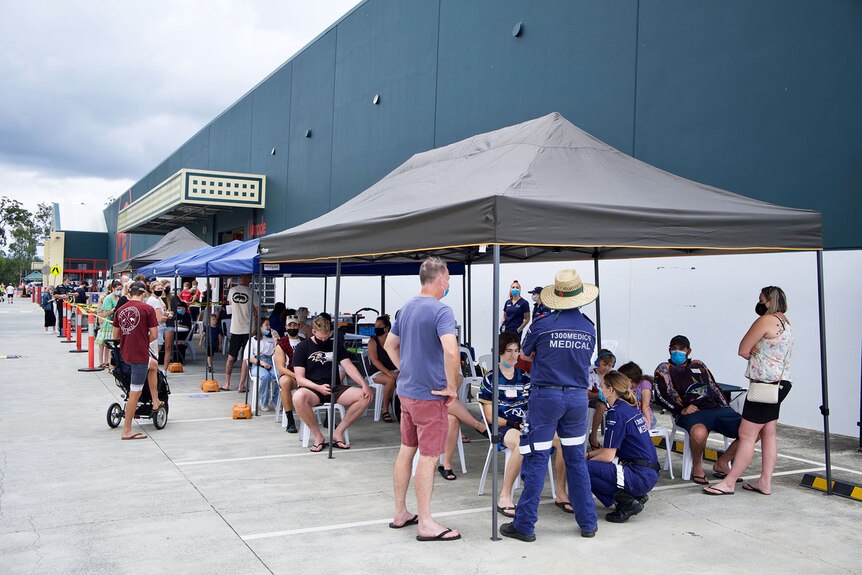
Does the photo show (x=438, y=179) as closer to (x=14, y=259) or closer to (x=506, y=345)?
(x=506, y=345)

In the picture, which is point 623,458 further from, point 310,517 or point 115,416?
point 115,416

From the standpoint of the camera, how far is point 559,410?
4535mm

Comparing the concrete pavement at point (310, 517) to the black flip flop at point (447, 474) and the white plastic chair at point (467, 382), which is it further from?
the white plastic chair at point (467, 382)

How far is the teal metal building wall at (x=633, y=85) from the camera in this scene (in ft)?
27.4

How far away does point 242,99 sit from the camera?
29469mm

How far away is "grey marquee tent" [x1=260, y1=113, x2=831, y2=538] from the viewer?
16.3 feet

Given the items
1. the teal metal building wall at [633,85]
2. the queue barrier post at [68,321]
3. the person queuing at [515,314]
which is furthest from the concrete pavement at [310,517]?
the queue barrier post at [68,321]

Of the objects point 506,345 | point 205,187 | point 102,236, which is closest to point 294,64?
point 205,187

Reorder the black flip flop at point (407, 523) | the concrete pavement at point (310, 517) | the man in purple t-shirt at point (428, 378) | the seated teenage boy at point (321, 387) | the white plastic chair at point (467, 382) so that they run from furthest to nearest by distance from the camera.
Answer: the white plastic chair at point (467, 382) → the seated teenage boy at point (321, 387) → the black flip flop at point (407, 523) → the man in purple t-shirt at point (428, 378) → the concrete pavement at point (310, 517)

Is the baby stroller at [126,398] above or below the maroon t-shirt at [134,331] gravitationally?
below

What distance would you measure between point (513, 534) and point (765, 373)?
2471mm

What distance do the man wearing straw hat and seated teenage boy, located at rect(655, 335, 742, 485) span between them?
1821mm

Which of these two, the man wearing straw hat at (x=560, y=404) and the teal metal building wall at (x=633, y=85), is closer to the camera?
the man wearing straw hat at (x=560, y=404)

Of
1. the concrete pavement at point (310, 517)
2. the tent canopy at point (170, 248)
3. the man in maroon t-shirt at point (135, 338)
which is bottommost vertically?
the concrete pavement at point (310, 517)
